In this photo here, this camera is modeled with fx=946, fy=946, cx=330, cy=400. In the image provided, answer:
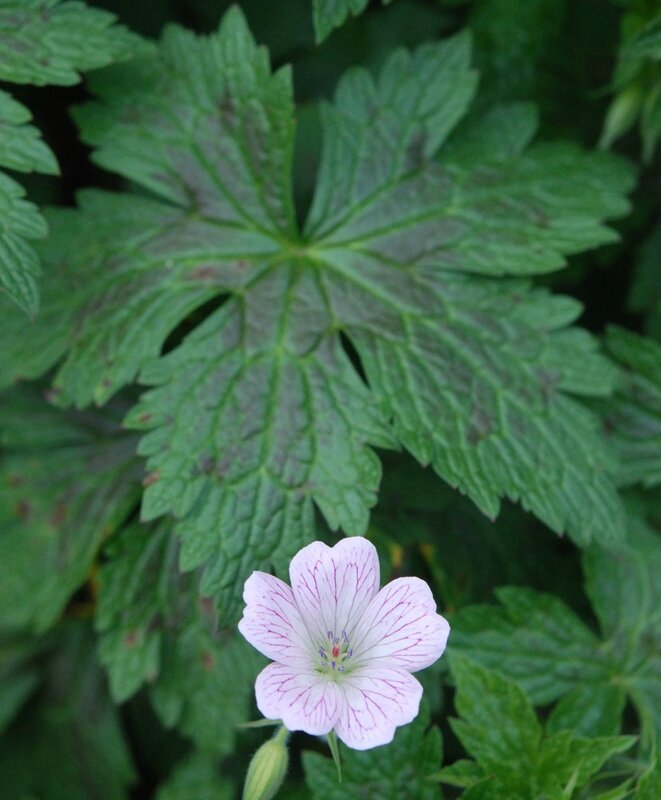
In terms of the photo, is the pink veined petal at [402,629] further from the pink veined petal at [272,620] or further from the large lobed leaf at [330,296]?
the large lobed leaf at [330,296]

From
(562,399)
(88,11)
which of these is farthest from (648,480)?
(88,11)

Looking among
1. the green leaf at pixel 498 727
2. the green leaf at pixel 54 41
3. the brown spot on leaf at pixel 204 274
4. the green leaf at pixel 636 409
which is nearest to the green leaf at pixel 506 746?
the green leaf at pixel 498 727

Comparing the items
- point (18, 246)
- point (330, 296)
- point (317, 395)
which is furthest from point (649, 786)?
point (18, 246)

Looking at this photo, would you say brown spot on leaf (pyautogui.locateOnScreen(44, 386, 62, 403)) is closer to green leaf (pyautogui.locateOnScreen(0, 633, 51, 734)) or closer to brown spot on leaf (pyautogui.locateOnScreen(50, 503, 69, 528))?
brown spot on leaf (pyautogui.locateOnScreen(50, 503, 69, 528))

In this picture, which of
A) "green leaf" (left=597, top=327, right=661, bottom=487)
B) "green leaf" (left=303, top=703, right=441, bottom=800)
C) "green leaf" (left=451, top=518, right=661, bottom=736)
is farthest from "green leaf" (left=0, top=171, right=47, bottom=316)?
"green leaf" (left=597, top=327, right=661, bottom=487)

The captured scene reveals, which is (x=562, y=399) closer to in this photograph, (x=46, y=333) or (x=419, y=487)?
(x=419, y=487)

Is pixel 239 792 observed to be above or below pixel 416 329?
below
